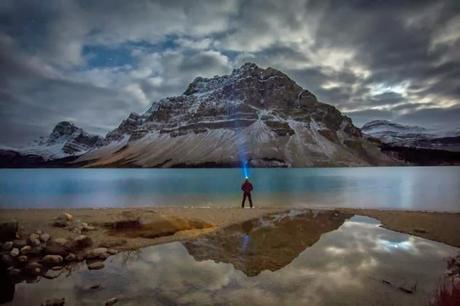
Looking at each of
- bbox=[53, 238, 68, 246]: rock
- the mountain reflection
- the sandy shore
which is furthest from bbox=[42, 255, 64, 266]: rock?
the mountain reflection

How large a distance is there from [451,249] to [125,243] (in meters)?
16.9

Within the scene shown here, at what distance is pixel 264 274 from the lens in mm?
13867

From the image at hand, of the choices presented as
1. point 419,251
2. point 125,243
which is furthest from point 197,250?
point 419,251

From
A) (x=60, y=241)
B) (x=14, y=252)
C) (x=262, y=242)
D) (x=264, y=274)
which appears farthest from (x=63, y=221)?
(x=264, y=274)

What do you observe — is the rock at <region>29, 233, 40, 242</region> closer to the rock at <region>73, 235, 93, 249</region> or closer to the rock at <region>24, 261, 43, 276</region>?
the rock at <region>73, 235, 93, 249</region>

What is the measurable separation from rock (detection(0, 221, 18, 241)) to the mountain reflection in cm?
889

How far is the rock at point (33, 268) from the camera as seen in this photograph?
14.1 metres

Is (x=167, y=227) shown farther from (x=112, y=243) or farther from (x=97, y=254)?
(x=97, y=254)

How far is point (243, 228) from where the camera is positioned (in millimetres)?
24250

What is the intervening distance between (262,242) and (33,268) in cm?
1115

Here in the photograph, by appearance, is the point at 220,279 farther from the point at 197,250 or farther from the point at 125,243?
the point at 125,243

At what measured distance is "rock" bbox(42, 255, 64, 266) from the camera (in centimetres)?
1520

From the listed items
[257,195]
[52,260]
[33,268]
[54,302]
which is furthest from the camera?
[257,195]

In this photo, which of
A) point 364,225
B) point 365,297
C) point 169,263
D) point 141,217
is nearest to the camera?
point 365,297
